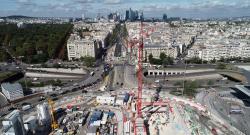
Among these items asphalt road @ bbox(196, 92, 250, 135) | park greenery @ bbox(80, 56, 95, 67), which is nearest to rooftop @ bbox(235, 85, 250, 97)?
asphalt road @ bbox(196, 92, 250, 135)

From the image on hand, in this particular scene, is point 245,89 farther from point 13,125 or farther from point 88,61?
point 88,61

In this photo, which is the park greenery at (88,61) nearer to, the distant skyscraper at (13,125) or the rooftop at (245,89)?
the distant skyscraper at (13,125)

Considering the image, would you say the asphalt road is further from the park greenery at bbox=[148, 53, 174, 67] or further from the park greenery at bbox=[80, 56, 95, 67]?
the park greenery at bbox=[80, 56, 95, 67]

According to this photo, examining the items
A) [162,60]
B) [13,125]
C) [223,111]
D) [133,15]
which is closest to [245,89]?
[223,111]

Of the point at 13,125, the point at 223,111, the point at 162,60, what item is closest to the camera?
the point at 13,125

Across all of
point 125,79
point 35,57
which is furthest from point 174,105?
point 35,57

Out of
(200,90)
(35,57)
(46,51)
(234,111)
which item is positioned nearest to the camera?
(234,111)

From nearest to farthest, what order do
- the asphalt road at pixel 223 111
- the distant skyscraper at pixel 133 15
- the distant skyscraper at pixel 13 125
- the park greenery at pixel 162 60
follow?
the distant skyscraper at pixel 13 125 < the asphalt road at pixel 223 111 < the park greenery at pixel 162 60 < the distant skyscraper at pixel 133 15

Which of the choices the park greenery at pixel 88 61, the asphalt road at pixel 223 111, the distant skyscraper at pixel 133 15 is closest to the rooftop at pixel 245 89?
the asphalt road at pixel 223 111

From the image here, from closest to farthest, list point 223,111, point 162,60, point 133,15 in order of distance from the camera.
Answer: point 223,111
point 162,60
point 133,15

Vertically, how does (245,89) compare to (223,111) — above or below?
above

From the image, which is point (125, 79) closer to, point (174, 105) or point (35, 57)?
point (174, 105)
